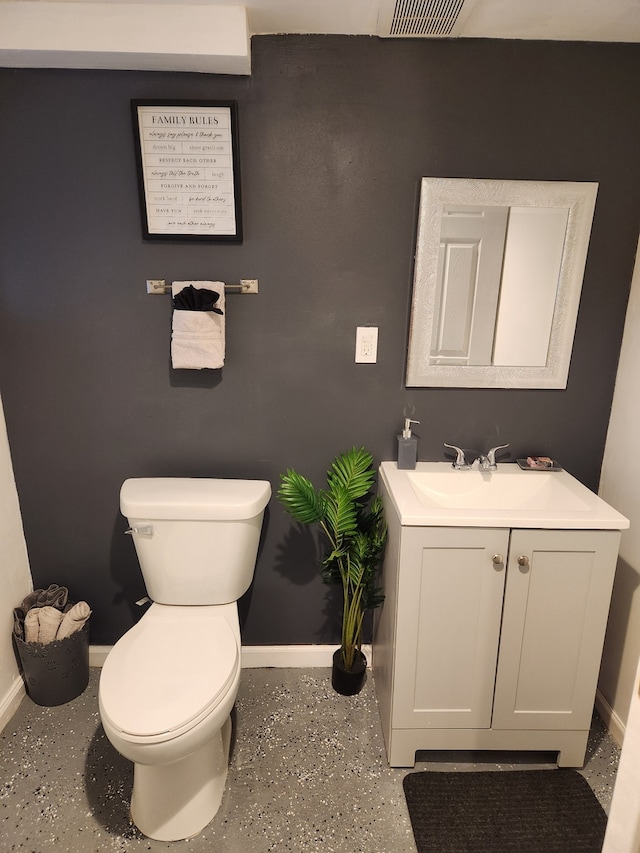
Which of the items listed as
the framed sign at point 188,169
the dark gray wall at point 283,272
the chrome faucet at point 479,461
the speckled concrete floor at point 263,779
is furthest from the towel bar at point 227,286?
the speckled concrete floor at point 263,779

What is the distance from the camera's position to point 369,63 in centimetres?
157

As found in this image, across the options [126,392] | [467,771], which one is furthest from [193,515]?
[467,771]

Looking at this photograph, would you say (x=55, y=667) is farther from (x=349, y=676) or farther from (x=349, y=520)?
(x=349, y=520)

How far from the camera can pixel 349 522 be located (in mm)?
1701

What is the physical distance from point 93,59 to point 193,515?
139 centimetres

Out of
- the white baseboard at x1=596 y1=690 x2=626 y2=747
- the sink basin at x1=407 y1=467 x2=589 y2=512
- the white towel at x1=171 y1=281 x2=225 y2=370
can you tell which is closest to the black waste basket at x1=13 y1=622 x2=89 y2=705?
the white towel at x1=171 y1=281 x2=225 y2=370

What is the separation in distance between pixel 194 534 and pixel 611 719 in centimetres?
159

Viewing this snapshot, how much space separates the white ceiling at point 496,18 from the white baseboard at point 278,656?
7.07 feet

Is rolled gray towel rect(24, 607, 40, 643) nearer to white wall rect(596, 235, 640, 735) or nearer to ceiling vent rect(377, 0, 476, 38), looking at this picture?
white wall rect(596, 235, 640, 735)

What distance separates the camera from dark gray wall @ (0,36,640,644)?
1.58 meters

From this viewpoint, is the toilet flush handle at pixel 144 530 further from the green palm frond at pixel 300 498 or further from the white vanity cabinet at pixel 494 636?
the white vanity cabinet at pixel 494 636

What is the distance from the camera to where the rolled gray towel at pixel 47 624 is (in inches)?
73.1

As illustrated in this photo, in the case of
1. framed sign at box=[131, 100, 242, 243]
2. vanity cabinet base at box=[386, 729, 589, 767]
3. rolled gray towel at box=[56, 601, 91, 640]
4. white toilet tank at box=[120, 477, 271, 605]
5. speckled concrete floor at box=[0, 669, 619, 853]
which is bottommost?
speckled concrete floor at box=[0, 669, 619, 853]

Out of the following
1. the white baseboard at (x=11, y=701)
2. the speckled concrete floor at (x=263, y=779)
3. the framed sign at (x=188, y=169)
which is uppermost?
the framed sign at (x=188, y=169)
